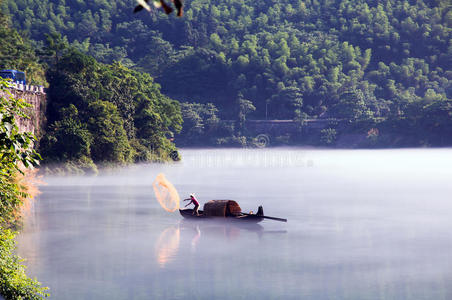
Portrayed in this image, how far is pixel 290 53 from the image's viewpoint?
143750 millimetres

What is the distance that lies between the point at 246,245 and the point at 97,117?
33.8 meters

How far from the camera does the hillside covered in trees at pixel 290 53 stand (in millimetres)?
125938

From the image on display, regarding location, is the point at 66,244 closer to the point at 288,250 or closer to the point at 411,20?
the point at 288,250

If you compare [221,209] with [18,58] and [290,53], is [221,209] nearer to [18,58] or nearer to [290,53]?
[18,58]

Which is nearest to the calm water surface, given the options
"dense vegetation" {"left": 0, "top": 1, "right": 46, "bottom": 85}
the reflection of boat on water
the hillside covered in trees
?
the reflection of boat on water

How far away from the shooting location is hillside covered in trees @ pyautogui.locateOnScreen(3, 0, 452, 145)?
4958 inches

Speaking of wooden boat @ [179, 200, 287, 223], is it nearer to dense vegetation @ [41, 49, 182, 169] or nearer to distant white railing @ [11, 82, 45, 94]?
distant white railing @ [11, 82, 45, 94]

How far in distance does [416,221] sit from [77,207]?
19.2 metres

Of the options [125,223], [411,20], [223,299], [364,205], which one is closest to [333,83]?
[411,20]

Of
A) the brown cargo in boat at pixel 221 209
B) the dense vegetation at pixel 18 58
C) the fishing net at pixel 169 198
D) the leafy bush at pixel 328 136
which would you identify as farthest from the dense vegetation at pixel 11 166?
the leafy bush at pixel 328 136

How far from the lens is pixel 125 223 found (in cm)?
3400

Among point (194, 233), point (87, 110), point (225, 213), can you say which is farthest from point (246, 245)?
point (87, 110)

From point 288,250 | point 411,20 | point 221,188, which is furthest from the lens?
point 411,20

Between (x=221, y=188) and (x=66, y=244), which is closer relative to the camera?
(x=66, y=244)
